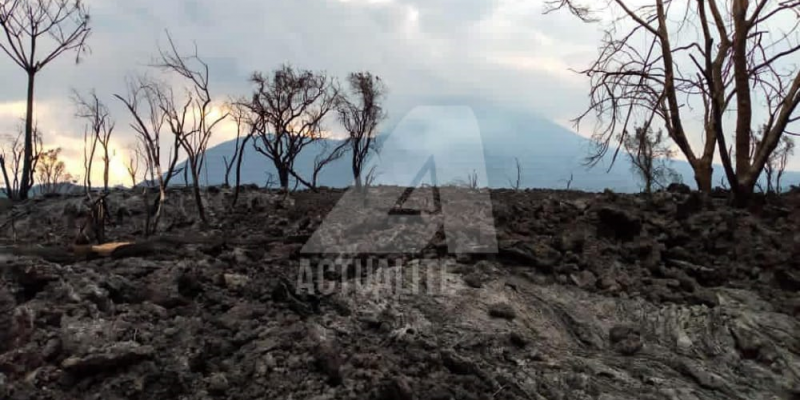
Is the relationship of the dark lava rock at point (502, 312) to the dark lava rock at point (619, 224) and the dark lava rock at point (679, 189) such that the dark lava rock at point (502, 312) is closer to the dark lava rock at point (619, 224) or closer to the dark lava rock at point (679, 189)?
the dark lava rock at point (619, 224)

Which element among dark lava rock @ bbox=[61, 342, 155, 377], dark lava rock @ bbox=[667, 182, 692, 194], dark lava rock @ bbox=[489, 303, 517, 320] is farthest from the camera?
dark lava rock @ bbox=[667, 182, 692, 194]

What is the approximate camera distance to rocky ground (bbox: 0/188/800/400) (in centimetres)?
303

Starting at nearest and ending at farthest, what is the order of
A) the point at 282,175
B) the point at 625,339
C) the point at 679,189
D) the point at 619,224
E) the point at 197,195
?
the point at 625,339
the point at 619,224
the point at 679,189
the point at 197,195
the point at 282,175

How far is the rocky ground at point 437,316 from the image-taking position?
3.03 m

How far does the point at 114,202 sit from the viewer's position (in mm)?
9953

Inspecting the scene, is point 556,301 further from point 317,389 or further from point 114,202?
point 114,202

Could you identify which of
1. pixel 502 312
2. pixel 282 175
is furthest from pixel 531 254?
pixel 282 175

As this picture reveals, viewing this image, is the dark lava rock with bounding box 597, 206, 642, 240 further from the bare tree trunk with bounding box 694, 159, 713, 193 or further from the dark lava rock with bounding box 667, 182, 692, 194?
the bare tree trunk with bounding box 694, 159, 713, 193

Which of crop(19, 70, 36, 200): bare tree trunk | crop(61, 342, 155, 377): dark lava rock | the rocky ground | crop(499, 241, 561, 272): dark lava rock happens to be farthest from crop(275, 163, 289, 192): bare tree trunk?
crop(61, 342, 155, 377): dark lava rock

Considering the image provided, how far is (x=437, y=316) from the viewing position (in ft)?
13.0

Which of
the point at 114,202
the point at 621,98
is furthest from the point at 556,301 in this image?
the point at 114,202

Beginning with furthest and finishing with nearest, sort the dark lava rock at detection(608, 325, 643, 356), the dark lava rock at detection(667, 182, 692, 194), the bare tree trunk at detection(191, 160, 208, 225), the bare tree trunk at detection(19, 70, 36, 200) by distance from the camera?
the bare tree trunk at detection(19, 70, 36, 200)
the bare tree trunk at detection(191, 160, 208, 225)
the dark lava rock at detection(667, 182, 692, 194)
the dark lava rock at detection(608, 325, 643, 356)

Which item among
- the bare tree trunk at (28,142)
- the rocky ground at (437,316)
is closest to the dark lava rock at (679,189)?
the rocky ground at (437,316)

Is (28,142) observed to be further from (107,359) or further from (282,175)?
(107,359)
